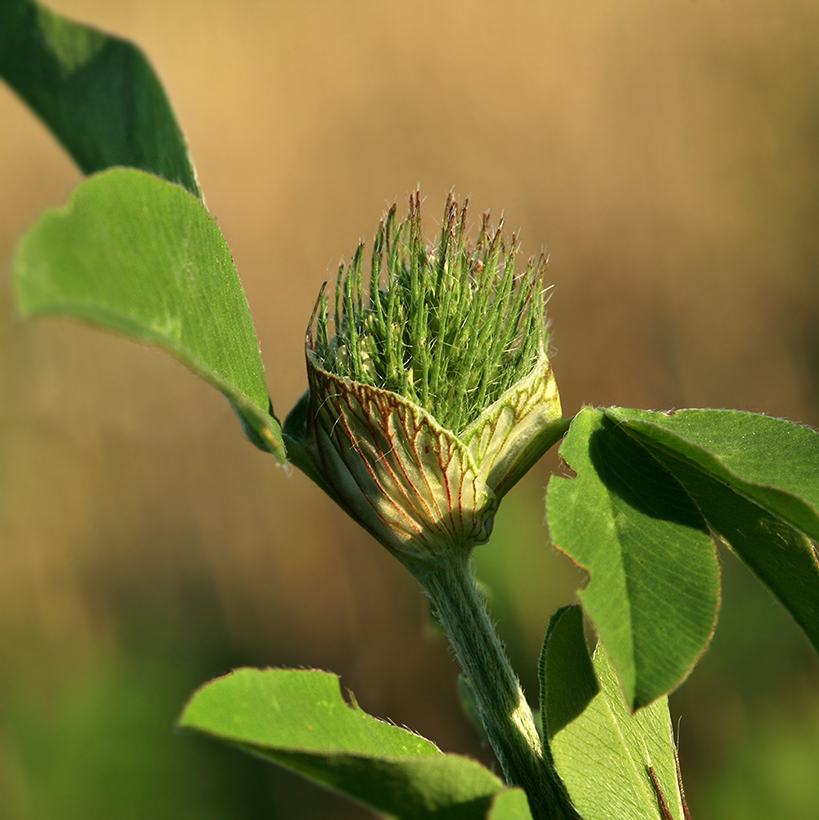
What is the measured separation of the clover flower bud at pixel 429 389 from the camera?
755 mm

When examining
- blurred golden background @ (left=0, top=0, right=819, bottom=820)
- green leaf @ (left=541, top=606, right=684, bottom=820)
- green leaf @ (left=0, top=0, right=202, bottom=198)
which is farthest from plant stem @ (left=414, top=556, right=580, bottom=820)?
blurred golden background @ (left=0, top=0, right=819, bottom=820)

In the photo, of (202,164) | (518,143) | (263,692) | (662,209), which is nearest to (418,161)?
(518,143)

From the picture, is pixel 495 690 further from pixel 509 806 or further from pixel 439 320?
pixel 439 320

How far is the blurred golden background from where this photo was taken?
5.21 metres

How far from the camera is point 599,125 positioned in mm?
6367

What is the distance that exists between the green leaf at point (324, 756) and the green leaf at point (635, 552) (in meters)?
0.13

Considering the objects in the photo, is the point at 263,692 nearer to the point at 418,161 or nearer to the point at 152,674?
the point at 152,674

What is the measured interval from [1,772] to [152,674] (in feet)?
2.47

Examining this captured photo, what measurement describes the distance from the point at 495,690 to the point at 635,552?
0.60 ft

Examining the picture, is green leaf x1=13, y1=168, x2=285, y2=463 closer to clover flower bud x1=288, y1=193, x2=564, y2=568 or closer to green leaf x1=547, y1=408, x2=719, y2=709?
clover flower bud x1=288, y1=193, x2=564, y2=568

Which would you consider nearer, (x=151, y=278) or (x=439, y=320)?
(x=151, y=278)

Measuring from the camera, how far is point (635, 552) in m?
0.73

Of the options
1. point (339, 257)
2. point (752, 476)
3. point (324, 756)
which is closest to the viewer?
point (324, 756)

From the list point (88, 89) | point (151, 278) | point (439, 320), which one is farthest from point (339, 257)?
point (151, 278)
